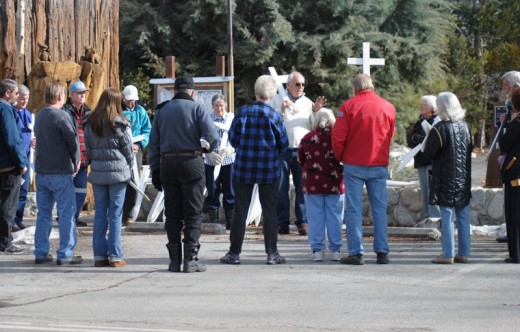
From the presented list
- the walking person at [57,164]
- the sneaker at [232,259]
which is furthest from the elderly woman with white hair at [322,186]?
the walking person at [57,164]

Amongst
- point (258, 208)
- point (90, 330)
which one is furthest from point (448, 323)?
point (258, 208)

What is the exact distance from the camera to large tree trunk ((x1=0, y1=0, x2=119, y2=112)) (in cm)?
1598

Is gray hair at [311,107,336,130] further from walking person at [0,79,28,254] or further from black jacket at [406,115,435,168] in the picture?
walking person at [0,79,28,254]

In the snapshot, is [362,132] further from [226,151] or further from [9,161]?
[9,161]

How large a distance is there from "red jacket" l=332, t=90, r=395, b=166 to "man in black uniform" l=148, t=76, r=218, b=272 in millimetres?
1295

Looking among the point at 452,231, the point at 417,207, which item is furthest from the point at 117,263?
the point at 417,207

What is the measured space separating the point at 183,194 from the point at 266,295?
177 cm

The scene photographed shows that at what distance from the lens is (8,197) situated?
38.5ft

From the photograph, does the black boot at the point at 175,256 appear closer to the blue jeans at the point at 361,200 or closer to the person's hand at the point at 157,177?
the person's hand at the point at 157,177

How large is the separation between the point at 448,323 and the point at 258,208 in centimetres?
713

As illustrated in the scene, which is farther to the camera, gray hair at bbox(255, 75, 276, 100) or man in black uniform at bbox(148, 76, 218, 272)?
gray hair at bbox(255, 75, 276, 100)

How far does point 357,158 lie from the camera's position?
1073 cm

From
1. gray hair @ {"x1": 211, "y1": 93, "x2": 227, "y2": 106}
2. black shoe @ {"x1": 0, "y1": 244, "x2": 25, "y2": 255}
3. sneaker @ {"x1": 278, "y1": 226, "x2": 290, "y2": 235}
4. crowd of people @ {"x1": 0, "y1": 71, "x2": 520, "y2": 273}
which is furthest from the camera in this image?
gray hair @ {"x1": 211, "y1": 93, "x2": 227, "y2": 106}

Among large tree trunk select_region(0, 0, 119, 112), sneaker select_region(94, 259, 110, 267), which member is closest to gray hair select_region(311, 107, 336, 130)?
sneaker select_region(94, 259, 110, 267)
